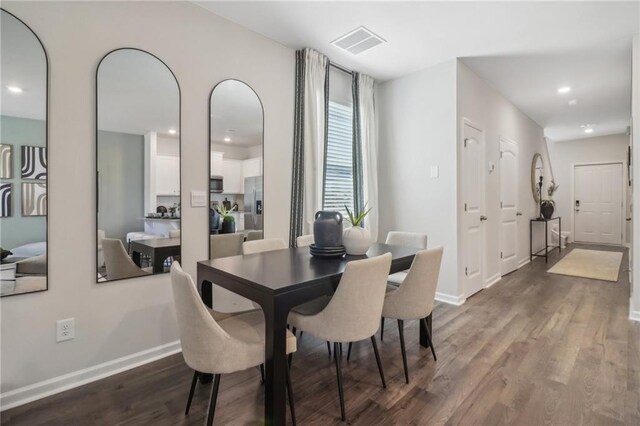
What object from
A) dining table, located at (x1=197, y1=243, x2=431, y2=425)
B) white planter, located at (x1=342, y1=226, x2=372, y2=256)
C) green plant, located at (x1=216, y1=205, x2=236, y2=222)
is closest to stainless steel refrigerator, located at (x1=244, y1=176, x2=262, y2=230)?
green plant, located at (x1=216, y1=205, x2=236, y2=222)

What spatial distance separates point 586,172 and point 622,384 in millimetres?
7964

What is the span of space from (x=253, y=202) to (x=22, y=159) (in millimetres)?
1589

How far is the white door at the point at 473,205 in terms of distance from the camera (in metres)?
3.68

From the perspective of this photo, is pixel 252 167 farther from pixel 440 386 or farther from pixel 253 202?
pixel 440 386

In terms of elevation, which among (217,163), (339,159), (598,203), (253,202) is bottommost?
(253,202)

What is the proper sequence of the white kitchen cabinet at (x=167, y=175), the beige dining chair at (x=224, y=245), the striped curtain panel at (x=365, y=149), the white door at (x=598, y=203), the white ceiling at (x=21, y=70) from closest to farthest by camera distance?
1. the white ceiling at (x=21, y=70)
2. the white kitchen cabinet at (x=167, y=175)
3. the beige dining chair at (x=224, y=245)
4. the striped curtain panel at (x=365, y=149)
5. the white door at (x=598, y=203)

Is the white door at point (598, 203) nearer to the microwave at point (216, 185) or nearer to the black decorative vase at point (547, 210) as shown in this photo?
the black decorative vase at point (547, 210)

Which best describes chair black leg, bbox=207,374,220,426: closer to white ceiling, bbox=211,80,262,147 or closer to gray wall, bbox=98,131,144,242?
gray wall, bbox=98,131,144,242

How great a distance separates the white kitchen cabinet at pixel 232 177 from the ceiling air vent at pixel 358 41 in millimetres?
1504

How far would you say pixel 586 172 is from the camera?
795cm

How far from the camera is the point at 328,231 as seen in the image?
213 cm

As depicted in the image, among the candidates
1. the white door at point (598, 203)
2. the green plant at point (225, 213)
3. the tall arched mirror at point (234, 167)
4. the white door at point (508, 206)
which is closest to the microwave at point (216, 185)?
the tall arched mirror at point (234, 167)

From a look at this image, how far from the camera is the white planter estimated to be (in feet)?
7.14

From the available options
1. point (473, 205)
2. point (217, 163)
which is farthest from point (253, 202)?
point (473, 205)
